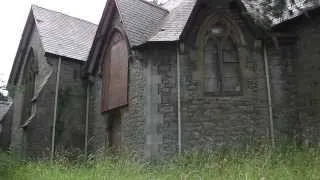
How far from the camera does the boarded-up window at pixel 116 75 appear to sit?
52.0 feet

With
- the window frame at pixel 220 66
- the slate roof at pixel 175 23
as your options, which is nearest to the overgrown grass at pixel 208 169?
the window frame at pixel 220 66

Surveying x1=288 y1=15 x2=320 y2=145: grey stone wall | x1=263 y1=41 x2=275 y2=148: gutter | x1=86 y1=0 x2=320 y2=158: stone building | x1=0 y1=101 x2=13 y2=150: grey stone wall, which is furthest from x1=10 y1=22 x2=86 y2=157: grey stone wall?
x1=288 y1=15 x2=320 y2=145: grey stone wall

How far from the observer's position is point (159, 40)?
46.8ft

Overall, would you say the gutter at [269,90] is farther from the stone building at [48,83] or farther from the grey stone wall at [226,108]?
the stone building at [48,83]

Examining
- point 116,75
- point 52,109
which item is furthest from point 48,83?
point 116,75

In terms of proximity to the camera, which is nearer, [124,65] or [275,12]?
[275,12]

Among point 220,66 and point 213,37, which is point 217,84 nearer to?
point 220,66

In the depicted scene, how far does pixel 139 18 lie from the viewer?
1631 cm

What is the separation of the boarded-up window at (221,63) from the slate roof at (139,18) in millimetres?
2384

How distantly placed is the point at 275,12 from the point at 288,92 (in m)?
5.53

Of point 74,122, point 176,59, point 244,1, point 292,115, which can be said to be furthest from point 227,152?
point 74,122

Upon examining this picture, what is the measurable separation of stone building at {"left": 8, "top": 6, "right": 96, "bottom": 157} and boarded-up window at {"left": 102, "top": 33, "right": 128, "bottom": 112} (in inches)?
79.1

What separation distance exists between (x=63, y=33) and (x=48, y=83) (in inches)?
140

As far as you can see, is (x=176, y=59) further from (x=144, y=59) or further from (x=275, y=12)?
(x=275, y=12)
